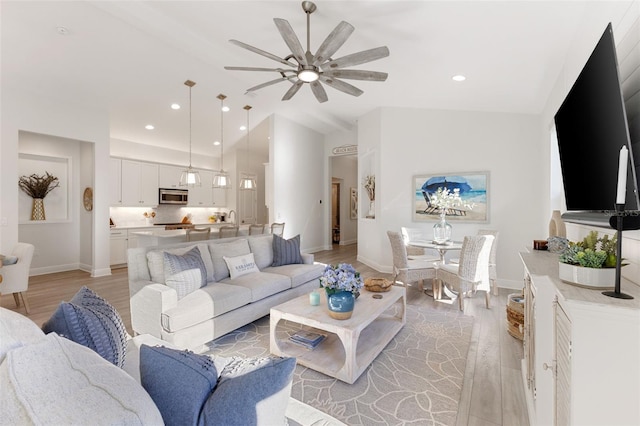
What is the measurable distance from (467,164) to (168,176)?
→ 6721 millimetres

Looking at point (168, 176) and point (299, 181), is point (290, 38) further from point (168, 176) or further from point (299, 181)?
point (168, 176)

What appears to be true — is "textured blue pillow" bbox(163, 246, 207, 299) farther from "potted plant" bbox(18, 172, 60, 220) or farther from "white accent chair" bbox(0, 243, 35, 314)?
"potted plant" bbox(18, 172, 60, 220)

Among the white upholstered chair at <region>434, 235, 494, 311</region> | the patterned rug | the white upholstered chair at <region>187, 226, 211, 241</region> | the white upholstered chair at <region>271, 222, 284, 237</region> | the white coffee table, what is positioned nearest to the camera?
the patterned rug

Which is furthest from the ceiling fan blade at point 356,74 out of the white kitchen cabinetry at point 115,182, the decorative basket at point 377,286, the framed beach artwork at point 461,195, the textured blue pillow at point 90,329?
the white kitchen cabinetry at point 115,182

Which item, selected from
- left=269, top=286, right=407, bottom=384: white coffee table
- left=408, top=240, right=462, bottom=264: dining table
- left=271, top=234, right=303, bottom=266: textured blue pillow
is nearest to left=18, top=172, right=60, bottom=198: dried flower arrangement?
left=271, top=234, right=303, bottom=266: textured blue pillow

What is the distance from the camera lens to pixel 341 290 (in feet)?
7.68

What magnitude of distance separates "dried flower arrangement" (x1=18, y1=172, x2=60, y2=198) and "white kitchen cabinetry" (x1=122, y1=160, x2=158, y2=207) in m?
1.20

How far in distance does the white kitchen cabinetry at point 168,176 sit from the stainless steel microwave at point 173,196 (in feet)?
0.41

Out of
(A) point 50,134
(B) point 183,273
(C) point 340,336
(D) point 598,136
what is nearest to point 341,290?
(C) point 340,336

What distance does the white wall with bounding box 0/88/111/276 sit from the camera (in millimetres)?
4352

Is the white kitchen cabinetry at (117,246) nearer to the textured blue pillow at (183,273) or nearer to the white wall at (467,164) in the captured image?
the textured blue pillow at (183,273)

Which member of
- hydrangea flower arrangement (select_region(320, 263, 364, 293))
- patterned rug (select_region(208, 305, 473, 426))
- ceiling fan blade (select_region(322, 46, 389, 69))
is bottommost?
patterned rug (select_region(208, 305, 473, 426))

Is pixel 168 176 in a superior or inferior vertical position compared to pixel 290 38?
inferior

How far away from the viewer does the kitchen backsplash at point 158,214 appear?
265 inches
